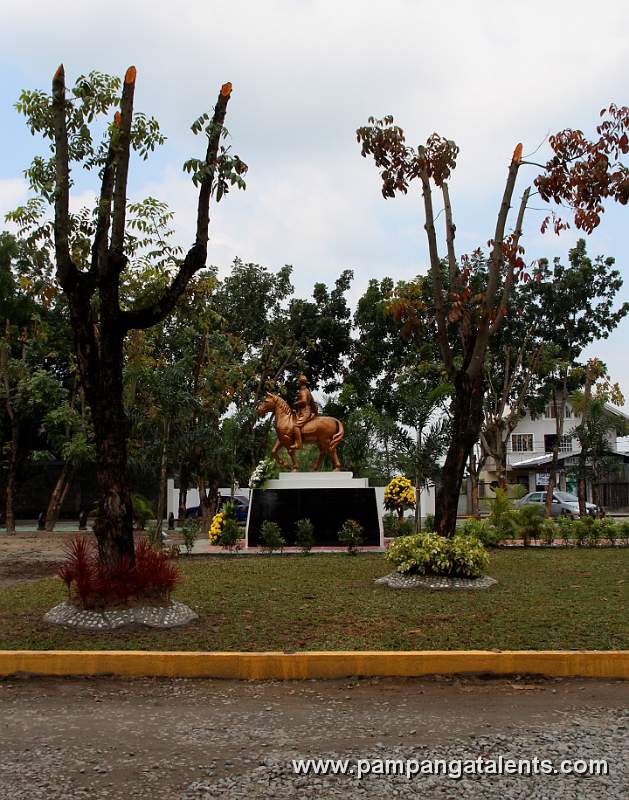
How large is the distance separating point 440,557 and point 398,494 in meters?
10.4

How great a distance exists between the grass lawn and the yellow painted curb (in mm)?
345

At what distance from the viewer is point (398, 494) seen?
21266 millimetres

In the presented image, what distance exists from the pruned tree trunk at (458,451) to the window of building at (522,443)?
1717 inches

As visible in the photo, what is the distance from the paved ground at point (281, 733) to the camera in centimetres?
448

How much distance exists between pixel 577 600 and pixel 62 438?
58.8 ft

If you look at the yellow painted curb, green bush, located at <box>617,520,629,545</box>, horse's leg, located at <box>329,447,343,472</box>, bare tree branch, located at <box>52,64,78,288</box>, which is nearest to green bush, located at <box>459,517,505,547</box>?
green bush, located at <box>617,520,629,545</box>

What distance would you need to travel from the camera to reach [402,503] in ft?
69.6

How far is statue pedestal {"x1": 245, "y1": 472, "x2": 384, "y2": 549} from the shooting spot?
1786 centimetres

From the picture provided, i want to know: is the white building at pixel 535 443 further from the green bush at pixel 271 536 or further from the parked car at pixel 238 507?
the green bush at pixel 271 536

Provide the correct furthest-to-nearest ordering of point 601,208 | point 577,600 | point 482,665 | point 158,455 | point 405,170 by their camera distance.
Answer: point 158,455 < point 405,170 < point 601,208 < point 577,600 < point 482,665

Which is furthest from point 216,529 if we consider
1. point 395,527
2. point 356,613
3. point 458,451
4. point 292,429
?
point 356,613

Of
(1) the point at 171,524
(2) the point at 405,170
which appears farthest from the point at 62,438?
(2) the point at 405,170

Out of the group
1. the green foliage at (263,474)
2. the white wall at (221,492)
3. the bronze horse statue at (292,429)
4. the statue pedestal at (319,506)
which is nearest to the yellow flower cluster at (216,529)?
the statue pedestal at (319,506)

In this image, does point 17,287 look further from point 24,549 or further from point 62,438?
point 24,549
